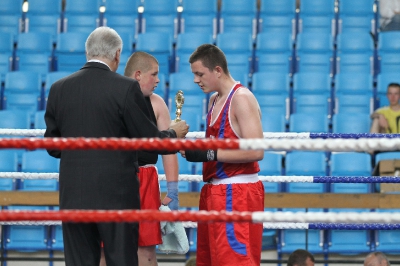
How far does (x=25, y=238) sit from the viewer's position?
6320 mm

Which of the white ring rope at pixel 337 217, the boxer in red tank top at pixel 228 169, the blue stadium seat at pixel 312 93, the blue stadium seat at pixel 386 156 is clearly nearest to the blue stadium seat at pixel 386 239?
the blue stadium seat at pixel 386 156

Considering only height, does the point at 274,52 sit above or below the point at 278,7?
below

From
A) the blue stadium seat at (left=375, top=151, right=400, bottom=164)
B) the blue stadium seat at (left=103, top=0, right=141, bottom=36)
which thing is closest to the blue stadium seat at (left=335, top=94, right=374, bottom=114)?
the blue stadium seat at (left=375, top=151, right=400, bottom=164)

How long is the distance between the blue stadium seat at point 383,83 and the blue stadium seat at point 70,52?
139 inches

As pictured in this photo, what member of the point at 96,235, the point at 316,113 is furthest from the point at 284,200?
the point at 96,235

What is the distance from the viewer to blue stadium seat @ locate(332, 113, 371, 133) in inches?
282

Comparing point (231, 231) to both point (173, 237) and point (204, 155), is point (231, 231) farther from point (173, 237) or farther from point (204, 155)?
point (173, 237)

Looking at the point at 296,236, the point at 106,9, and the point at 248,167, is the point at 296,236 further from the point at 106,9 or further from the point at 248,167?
the point at 106,9

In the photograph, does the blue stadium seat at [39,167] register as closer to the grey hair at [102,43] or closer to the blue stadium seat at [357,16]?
the grey hair at [102,43]

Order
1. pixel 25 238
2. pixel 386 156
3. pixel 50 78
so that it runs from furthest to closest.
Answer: pixel 50 78, pixel 386 156, pixel 25 238

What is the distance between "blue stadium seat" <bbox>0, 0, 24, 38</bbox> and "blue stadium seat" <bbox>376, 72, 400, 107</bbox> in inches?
185

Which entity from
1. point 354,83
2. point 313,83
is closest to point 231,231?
point 313,83

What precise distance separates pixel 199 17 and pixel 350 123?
2.90 meters

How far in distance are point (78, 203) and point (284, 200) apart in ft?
9.49
